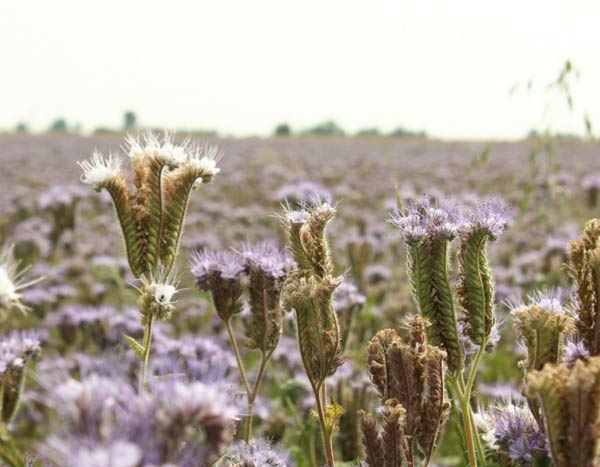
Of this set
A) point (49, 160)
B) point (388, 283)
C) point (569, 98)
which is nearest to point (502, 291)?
point (388, 283)

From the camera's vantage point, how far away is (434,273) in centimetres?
181

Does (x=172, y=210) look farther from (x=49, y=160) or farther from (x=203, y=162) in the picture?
(x=49, y=160)

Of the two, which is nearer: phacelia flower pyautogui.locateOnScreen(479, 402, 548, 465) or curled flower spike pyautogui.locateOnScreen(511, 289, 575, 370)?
curled flower spike pyautogui.locateOnScreen(511, 289, 575, 370)

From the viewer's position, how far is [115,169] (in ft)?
6.66

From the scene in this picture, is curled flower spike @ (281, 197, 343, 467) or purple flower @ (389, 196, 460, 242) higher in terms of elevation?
purple flower @ (389, 196, 460, 242)

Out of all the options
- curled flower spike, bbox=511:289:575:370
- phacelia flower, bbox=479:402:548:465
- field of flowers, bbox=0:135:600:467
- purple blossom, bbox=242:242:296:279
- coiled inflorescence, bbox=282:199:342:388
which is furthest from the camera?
purple blossom, bbox=242:242:296:279

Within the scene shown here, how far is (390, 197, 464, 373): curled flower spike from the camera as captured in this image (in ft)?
5.86

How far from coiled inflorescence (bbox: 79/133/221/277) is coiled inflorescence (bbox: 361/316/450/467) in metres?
0.70

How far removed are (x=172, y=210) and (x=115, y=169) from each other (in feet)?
0.64

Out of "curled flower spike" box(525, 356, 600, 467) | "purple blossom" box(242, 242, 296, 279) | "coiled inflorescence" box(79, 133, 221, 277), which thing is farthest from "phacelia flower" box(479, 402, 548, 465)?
"coiled inflorescence" box(79, 133, 221, 277)

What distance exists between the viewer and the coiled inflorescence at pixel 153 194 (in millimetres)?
2021

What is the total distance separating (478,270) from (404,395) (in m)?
0.38

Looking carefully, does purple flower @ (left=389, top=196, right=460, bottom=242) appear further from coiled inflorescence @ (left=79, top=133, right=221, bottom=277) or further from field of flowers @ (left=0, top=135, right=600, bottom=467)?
coiled inflorescence @ (left=79, top=133, right=221, bottom=277)

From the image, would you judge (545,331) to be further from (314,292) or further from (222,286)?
(222,286)
